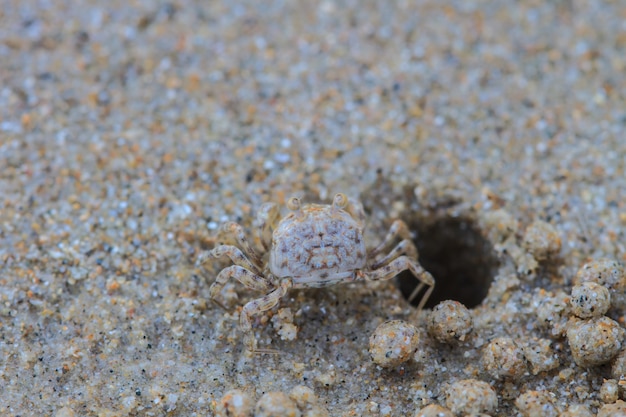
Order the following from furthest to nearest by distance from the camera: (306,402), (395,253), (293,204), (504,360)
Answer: (395,253)
(293,204)
(504,360)
(306,402)

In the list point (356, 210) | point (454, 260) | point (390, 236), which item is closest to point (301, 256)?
point (356, 210)

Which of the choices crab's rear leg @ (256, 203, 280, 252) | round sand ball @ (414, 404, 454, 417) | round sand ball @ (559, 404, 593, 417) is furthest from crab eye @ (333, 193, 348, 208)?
round sand ball @ (559, 404, 593, 417)

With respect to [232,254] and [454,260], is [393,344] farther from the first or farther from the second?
[454,260]

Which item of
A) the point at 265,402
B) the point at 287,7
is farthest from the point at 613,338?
the point at 287,7

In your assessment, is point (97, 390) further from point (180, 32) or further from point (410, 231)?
point (180, 32)

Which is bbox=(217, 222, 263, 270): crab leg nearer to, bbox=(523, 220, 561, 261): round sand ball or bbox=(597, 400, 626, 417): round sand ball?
bbox=(523, 220, 561, 261): round sand ball

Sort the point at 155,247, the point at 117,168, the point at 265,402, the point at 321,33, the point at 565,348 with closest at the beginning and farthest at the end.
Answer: the point at 265,402, the point at 565,348, the point at 155,247, the point at 117,168, the point at 321,33

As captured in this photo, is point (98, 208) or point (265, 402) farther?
point (98, 208)
